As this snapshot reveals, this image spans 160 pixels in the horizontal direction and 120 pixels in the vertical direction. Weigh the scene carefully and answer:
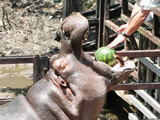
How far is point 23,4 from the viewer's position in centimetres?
1194

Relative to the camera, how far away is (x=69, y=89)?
2.13 meters

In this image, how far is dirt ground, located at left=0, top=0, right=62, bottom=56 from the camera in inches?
352

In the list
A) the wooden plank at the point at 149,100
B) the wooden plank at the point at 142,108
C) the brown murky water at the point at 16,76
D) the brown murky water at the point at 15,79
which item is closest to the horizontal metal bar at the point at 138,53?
the wooden plank at the point at 149,100

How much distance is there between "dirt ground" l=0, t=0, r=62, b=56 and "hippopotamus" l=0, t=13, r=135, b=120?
6508mm

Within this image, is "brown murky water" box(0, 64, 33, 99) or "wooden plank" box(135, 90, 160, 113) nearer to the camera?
"wooden plank" box(135, 90, 160, 113)

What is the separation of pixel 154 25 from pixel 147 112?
44.0 inches

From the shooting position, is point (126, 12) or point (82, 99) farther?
point (126, 12)

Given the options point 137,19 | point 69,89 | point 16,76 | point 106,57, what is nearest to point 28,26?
point 16,76

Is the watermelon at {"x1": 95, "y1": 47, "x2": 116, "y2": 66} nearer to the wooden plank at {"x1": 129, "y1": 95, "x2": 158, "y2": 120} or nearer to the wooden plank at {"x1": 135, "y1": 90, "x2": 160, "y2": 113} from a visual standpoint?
the wooden plank at {"x1": 135, "y1": 90, "x2": 160, "y2": 113}

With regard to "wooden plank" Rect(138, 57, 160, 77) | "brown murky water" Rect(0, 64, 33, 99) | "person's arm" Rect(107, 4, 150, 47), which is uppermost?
"person's arm" Rect(107, 4, 150, 47)

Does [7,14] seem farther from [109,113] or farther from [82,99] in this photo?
[82,99]

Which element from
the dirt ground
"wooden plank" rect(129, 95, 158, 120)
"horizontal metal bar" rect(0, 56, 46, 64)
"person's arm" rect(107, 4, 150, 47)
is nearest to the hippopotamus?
"horizontal metal bar" rect(0, 56, 46, 64)

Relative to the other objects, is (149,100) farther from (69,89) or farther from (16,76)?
(16,76)

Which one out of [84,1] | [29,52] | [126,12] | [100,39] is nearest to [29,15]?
[84,1]
